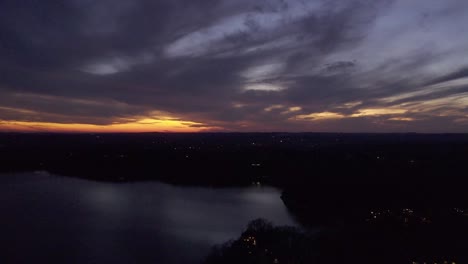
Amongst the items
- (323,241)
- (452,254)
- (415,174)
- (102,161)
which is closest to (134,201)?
(323,241)

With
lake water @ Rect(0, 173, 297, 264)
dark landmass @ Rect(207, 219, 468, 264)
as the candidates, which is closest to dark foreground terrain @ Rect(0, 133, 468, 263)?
dark landmass @ Rect(207, 219, 468, 264)

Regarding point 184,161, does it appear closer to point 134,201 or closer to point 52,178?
point 52,178

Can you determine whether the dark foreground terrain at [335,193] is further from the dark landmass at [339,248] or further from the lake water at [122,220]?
the lake water at [122,220]

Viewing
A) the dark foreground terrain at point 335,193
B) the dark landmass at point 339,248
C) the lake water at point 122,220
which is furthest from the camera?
the lake water at point 122,220

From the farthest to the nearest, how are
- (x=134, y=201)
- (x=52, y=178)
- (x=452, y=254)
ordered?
(x=52, y=178)
(x=134, y=201)
(x=452, y=254)

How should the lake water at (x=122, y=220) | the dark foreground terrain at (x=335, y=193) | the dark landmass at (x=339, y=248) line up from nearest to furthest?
the dark landmass at (x=339, y=248) → the dark foreground terrain at (x=335, y=193) → the lake water at (x=122, y=220)

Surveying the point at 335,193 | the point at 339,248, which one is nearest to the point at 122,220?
the point at 339,248

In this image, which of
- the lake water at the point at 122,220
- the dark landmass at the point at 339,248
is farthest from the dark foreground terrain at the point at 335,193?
the lake water at the point at 122,220

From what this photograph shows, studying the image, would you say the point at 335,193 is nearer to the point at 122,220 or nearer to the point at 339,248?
the point at 339,248
